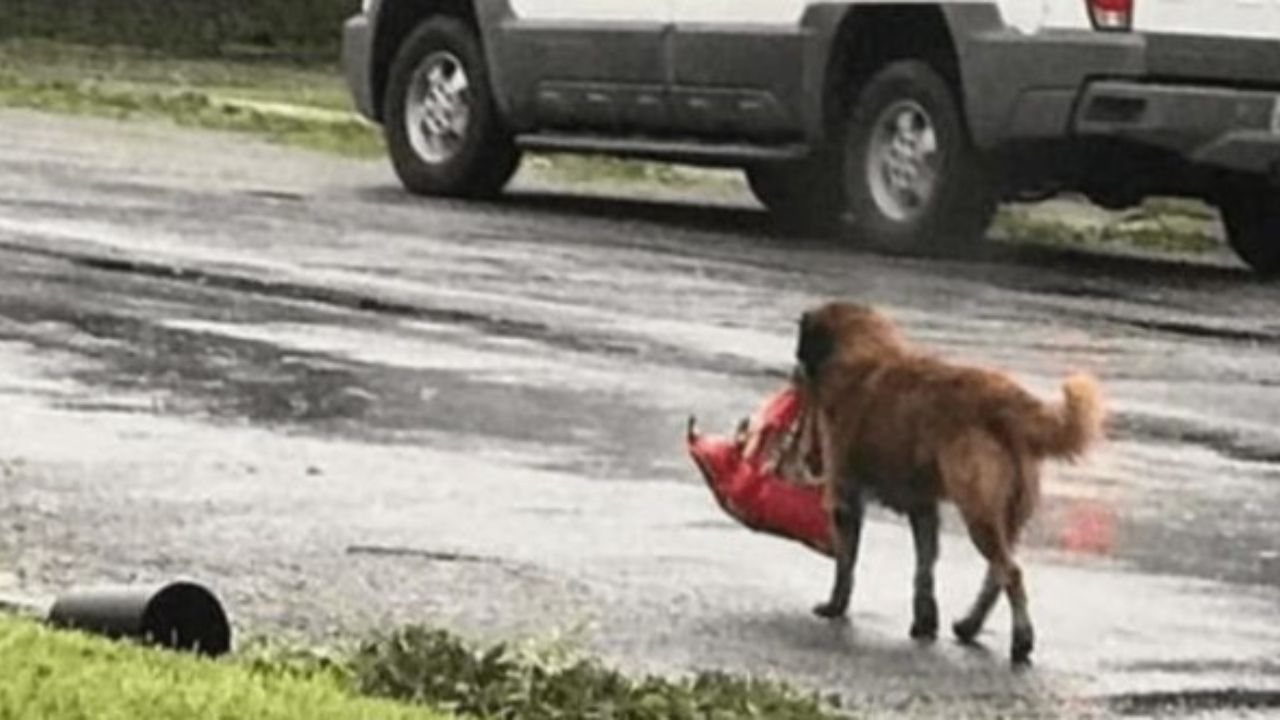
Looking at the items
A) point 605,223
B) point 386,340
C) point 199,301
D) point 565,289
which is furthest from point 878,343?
point 605,223

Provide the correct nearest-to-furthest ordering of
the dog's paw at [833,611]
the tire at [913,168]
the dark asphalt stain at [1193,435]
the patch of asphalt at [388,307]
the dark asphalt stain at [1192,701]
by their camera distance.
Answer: the dark asphalt stain at [1192,701] → the dog's paw at [833,611] → the dark asphalt stain at [1193,435] → the patch of asphalt at [388,307] → the tire at [913,168]

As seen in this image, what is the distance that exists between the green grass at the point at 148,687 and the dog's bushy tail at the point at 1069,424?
57.9 inches

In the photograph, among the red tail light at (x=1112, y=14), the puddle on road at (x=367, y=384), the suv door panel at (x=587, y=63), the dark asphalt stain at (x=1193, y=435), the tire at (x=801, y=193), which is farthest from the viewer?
the suv door panel at (x=587, y=63)

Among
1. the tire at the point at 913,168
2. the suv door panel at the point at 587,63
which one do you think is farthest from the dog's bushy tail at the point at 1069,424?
the suv door panel at the point at 587,63

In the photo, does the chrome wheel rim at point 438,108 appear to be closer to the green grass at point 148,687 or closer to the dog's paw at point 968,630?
the dog's paw at point 968,630

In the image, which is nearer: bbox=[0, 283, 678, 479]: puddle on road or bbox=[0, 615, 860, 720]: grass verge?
bbox=[0, 615, 860, 720]: grass verge

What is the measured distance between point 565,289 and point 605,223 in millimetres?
3620

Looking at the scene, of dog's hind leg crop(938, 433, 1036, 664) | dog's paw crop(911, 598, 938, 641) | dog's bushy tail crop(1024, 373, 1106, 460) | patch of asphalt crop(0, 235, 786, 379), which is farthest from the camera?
patch of asphalt crop(0, 235, 786, 379)

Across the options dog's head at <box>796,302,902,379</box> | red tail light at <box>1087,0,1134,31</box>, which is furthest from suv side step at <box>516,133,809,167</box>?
dog's head at <box>796,302,902,379</box>

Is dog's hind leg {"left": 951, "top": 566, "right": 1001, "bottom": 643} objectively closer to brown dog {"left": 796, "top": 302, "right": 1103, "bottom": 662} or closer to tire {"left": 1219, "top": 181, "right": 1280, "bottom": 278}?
brown dog {"left": 796, "top": 302, "right": 1103, "bottom": 662}

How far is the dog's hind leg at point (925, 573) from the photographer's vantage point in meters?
7.52

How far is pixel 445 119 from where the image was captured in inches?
738

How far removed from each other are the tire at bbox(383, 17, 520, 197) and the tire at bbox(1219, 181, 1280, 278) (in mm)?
3367

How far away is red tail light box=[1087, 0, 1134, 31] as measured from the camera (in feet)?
50.4
